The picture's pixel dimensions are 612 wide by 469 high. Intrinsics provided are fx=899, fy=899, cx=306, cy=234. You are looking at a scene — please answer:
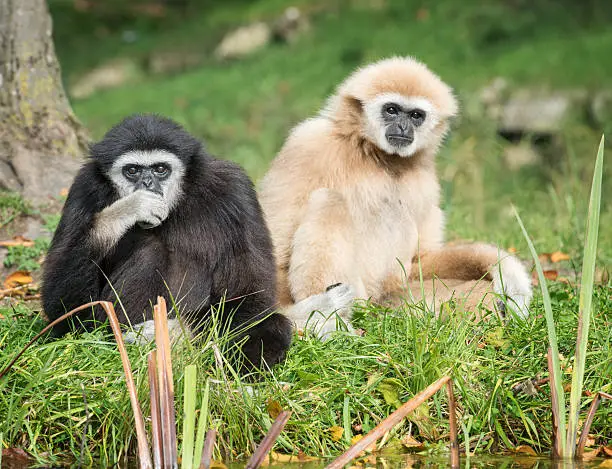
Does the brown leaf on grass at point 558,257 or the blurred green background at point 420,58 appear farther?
the blurred green background at point 420,58

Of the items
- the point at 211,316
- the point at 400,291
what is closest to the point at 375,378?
the point at 211,316

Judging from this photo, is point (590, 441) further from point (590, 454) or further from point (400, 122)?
point (400, 122)

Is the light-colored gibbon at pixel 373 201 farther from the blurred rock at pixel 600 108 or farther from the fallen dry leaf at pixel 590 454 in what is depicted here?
the blurred rock at pixel 600 108

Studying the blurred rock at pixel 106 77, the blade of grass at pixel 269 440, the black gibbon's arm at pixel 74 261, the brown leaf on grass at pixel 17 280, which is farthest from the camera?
the blurred rock at pixel 106 77

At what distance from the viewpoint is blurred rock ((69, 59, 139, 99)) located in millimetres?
17938

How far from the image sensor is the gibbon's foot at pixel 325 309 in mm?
5309

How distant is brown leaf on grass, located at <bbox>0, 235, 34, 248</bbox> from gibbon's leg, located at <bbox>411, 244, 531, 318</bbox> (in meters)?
2.80

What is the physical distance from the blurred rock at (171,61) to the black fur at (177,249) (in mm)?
13941

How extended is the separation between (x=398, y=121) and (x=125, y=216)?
6.77 ft

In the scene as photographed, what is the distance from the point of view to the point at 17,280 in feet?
20.6

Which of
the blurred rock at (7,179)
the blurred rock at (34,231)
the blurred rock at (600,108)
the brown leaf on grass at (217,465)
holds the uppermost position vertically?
the blurred rock at (600,108)

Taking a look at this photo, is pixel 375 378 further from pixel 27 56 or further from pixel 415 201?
pixel 27 56

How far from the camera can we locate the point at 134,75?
18.5 metres

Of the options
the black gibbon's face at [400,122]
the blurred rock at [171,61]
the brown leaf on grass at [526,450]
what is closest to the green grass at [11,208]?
the black gibbon's face at [400,122]
